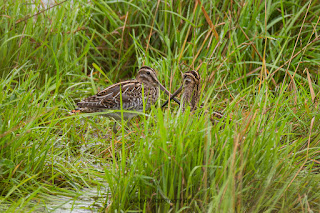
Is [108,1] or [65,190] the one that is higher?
[108,1]

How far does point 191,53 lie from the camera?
6492 mm

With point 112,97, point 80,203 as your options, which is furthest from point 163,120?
point 112,97

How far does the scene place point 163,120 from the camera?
4098 millimetres

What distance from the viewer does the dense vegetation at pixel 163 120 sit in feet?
12.0

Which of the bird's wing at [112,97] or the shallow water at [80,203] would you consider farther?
the bird's wing at [112,97]

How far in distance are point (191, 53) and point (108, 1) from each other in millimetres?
1565

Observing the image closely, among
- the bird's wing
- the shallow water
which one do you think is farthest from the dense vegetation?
the bird's wing

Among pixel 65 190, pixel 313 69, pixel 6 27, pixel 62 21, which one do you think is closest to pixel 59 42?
pixel 62 21

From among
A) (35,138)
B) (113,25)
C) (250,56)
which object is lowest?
(35,138)

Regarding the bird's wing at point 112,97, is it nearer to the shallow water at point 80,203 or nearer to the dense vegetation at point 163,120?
the dense vegetation at point 163,120

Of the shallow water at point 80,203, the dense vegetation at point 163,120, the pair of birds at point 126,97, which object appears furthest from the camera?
the pair of birds at point 126,97

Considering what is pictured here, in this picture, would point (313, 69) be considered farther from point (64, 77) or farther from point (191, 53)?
point (64, 77)

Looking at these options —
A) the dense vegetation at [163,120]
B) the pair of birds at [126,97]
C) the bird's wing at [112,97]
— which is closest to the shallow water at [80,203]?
the dense vegetation at [163,120]

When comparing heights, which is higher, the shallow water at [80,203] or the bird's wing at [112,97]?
the bird's wing at [112,97]
